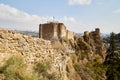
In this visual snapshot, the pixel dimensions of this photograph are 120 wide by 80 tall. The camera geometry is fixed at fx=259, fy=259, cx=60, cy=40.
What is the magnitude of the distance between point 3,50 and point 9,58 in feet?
1.33

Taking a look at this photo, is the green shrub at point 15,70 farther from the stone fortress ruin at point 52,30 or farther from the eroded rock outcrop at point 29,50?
the stone fortress ruin at point 52,30

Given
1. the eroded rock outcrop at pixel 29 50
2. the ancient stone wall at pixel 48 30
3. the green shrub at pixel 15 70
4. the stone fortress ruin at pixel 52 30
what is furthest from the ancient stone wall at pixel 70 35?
the green shrub at pixel 15 70

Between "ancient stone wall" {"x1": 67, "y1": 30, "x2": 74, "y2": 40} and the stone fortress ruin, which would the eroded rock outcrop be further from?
"ancient stone wall" {"x1": 67, "y1": 30, "x2": 74, "y2": 40}

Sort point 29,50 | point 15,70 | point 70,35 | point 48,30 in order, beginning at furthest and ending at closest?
point 70,35 → point 48,30 → point 29,50 → point 15,70

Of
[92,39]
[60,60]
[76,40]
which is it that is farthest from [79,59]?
[60,60]

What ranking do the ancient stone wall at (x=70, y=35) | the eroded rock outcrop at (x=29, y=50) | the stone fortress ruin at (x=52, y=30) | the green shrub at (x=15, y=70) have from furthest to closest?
the ancient stone wall at (x=70, y=35), the stone fortress ruin at (x=52, y=30), the eroded rock outcrop at (x=29, y=50), the green shrub at (x=15, y=70)

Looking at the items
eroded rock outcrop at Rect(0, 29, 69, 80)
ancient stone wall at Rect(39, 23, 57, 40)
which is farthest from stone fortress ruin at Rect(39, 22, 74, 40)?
eroded rock outcrop at Rect(0, 29, 69, 80)

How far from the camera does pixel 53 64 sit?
444 inches

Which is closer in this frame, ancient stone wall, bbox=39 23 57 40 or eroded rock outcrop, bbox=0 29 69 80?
eroded rock outcrop, bbox=0 29 69 80

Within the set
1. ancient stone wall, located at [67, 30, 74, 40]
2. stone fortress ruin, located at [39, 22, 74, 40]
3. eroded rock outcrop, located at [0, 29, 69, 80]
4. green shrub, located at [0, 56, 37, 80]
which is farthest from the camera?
ancient stone wall, located at [67, 30, 74, 40]

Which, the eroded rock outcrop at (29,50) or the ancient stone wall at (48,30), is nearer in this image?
the eroded rock outcrop at (29,50)

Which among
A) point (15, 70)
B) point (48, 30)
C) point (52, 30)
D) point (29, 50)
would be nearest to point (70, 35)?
point (52, 30)

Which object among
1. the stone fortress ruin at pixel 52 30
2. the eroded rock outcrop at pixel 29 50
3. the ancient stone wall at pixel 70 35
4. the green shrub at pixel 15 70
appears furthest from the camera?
the ancient stone wall at pixel 70 35

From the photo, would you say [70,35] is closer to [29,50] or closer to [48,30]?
[48,30]
